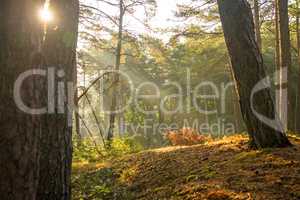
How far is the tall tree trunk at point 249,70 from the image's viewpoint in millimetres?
7383

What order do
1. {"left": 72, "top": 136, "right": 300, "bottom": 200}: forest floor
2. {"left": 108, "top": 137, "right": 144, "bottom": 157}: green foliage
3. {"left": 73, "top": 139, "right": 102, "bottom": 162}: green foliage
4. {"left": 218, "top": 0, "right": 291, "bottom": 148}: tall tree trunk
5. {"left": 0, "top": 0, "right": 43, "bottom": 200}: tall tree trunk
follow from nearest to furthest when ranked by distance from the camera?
{"left": 0, "top": 0, "right": 43, "bottom": 200}: tall tree trunk < {"left": 72, "top": 136, "right": 300, "bottom": 200}: forest floor < {"left": 218, "top": 0, "right": 291, "bottom": 148}: tall tree trunk < {"left": 73, "top": 139, "right": 102, "bottom": 162}: green foliage < {"left": 108, "top": 137, "right": 144, "bottom": 157}: green foliage

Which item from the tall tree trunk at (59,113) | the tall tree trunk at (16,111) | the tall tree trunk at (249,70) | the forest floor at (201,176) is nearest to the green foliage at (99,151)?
the forest floor at (201,176)

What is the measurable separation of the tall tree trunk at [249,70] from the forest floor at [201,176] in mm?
367

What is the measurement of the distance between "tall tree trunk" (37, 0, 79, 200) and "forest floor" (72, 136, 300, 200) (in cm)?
148

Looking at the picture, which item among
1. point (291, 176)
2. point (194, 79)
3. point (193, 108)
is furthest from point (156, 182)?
point (193, 108)

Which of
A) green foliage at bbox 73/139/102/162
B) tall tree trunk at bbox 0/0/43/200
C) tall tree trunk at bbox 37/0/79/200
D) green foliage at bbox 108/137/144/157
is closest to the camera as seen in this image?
tall tree trunk at bbox 0/0/43/200

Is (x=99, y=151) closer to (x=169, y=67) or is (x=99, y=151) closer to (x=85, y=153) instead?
(x=85, y=153)

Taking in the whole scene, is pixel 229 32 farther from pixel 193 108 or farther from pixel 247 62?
pixel 193 108

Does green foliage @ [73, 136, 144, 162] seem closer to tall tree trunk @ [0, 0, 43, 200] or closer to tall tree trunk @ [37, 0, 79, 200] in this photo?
tall tree trunk @ [37, 0, 79, 200]

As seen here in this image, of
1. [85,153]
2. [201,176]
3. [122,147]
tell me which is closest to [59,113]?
[201,176]

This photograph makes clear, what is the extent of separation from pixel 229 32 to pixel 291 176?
290 centimetres

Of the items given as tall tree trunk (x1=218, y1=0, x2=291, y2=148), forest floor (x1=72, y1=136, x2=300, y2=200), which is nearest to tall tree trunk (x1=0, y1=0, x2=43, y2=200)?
forest floor (x1=72, y1=136, x2=300, y2=200)

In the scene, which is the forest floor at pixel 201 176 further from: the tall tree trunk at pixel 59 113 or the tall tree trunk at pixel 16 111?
the tall tree trunk at pixel 16 111

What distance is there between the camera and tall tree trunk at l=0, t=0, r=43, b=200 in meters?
3.16
